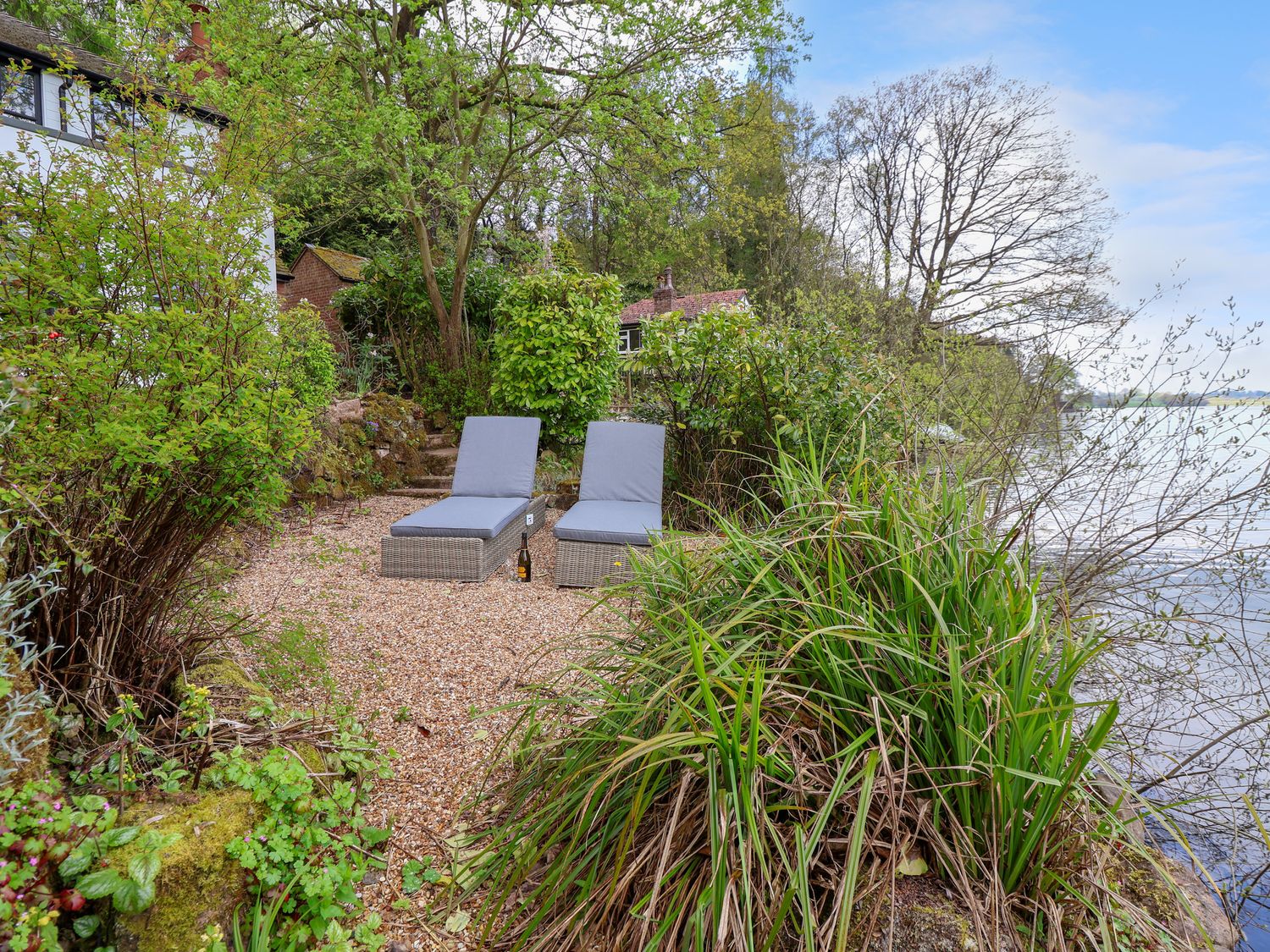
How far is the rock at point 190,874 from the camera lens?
135cm

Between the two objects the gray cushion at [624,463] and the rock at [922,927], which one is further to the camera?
the gray cushion at [624,463]

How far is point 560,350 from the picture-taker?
7664mm

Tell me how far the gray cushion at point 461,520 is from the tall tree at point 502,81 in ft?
15.1

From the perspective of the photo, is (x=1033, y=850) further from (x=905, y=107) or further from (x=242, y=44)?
(x=905, y=107)

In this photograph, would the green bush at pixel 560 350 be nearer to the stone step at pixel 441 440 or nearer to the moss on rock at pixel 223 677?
the stone step at pixel 441 440

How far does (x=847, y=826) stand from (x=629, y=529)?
327 centimetres

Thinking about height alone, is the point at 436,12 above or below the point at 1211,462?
above

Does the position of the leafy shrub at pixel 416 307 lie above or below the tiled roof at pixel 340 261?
below

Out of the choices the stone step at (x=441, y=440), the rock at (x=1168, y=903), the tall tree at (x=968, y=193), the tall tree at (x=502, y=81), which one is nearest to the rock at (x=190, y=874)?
the rock at (x=1168, y=903)

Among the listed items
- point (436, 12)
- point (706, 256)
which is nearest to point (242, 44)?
point (436, 12)

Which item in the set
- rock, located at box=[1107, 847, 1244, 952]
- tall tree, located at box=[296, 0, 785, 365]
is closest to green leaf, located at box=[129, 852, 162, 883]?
rock, located at box=[1107, 847, 1244, 952]

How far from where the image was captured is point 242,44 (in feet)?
24.2

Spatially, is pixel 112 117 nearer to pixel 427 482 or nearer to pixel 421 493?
pixel 421 493

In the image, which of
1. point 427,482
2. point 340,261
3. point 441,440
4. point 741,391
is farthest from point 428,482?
point 340,261
